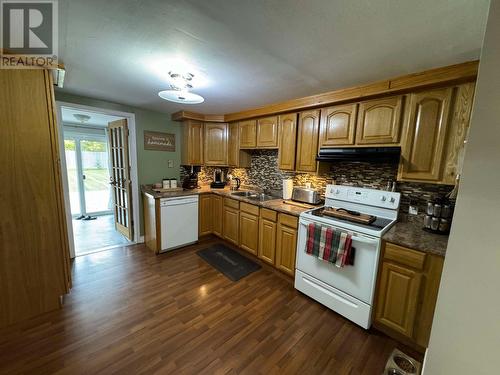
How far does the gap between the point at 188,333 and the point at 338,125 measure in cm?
254

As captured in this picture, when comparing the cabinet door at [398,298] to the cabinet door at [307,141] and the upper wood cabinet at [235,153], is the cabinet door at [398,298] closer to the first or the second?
the cabinet door at [307,141]

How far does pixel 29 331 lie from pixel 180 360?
1.33 metres

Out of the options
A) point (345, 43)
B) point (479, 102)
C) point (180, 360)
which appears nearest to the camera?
point (479, 102)

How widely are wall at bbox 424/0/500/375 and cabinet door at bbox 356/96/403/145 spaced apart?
146 centimetres

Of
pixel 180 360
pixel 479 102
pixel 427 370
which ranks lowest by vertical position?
pixel 180 360

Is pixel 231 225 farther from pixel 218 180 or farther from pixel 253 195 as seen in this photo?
pixel 218 180

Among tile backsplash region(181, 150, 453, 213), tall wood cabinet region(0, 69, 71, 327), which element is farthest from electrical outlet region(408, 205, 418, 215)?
tall wood cabinet region(0, 69, 71, 327)

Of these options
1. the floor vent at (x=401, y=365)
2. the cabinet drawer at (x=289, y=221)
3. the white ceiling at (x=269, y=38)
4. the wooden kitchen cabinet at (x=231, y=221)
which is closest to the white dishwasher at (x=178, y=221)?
the wooden kitchen cabinet at (x=231, y=221)

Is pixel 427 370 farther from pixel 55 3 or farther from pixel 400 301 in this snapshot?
pixel 55 3

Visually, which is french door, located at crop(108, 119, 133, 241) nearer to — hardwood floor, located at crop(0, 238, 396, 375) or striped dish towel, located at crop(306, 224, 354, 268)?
hardwood floor, located at crop(0, 238, 396, 375)

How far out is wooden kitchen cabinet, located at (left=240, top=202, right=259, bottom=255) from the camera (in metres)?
2.81

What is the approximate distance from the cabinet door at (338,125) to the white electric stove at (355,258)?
Result: 55 cm

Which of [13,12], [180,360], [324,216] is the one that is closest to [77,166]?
[13,12]

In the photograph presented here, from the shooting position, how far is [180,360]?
1.46m
